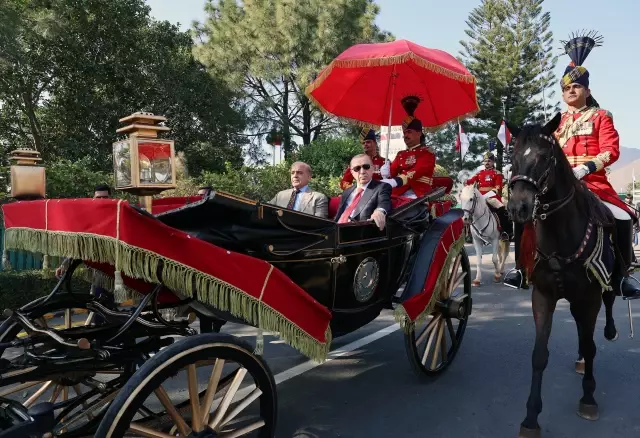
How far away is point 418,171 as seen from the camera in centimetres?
509

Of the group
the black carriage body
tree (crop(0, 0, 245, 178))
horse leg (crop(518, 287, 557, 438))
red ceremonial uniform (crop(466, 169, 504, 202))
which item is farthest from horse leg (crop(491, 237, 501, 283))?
tree (crop(0, 0, 245, 178))

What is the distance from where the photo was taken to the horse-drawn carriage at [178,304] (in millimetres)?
2168

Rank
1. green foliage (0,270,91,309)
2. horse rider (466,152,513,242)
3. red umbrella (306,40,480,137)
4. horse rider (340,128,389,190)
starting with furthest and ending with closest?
horse rider (466,152,513,242), green foliage (0,270,91,309), horse rider (340,128,389,190), red umbrella (306,40,480,137)

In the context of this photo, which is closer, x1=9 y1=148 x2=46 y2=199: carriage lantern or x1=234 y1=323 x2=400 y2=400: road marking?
x1=9 y1=148 x2=46 y2=199: carriage lantern

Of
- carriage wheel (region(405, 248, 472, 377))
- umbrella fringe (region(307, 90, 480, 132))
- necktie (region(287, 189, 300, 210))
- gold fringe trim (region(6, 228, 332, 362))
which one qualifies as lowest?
carriage wheel (region(405, 248, 472, 377))

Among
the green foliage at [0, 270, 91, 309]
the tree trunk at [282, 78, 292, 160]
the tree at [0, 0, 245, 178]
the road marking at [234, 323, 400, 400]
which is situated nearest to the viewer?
the road marking at [234, 323, 400, 400]

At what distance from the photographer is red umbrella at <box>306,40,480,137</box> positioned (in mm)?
5625

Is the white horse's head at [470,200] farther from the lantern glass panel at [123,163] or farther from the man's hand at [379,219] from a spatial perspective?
the lantern glass panel at [123,163]

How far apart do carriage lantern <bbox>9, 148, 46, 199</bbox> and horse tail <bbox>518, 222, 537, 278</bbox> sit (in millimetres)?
3627

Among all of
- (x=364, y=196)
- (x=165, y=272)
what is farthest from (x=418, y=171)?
(x=165, y=272)

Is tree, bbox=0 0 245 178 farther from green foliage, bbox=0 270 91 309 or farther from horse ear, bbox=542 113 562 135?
horse ear, bbox=542 113 562 135

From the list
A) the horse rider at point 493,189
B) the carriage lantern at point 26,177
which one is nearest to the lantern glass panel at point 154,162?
the carriage lantern at point 26,177

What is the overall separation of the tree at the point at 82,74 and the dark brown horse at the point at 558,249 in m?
13.7

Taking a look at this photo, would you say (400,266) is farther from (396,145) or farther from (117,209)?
(396,145)
